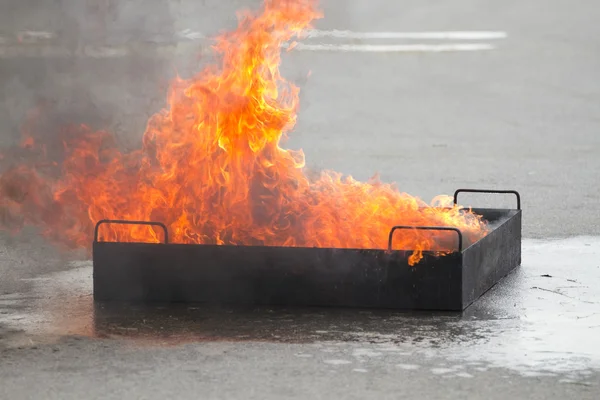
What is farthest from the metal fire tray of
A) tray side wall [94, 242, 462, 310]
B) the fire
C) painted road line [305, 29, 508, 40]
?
painted road line [305, 29, 508, 40]

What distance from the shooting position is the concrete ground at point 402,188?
8344 mm

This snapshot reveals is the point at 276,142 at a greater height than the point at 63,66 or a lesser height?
lesser

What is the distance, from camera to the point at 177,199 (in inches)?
Answer: 435

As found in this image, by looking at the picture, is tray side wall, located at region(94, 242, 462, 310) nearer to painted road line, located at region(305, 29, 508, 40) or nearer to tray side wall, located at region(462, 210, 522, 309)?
tray side wall, located at region(462, 210, 522, 309)

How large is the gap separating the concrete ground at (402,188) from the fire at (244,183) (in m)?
0.75

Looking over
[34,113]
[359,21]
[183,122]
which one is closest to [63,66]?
[34,113]

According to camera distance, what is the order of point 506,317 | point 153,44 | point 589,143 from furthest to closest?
point 589,143
point 153,44
point 506,317

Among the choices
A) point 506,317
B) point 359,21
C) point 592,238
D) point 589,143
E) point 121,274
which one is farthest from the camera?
point 359,21

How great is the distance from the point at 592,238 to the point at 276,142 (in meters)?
4.13

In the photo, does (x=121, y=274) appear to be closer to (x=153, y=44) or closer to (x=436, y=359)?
(x=436, y=359)

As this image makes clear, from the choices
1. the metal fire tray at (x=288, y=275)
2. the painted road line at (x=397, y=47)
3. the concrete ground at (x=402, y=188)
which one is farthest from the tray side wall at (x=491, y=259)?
the painted road line at (x=397, y=47)

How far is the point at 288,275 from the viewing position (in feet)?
33.8

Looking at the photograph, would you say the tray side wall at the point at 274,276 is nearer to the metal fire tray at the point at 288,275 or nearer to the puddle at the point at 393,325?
the metal fire tray at the point at 288,275

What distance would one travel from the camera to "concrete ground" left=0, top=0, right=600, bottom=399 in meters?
8.34
